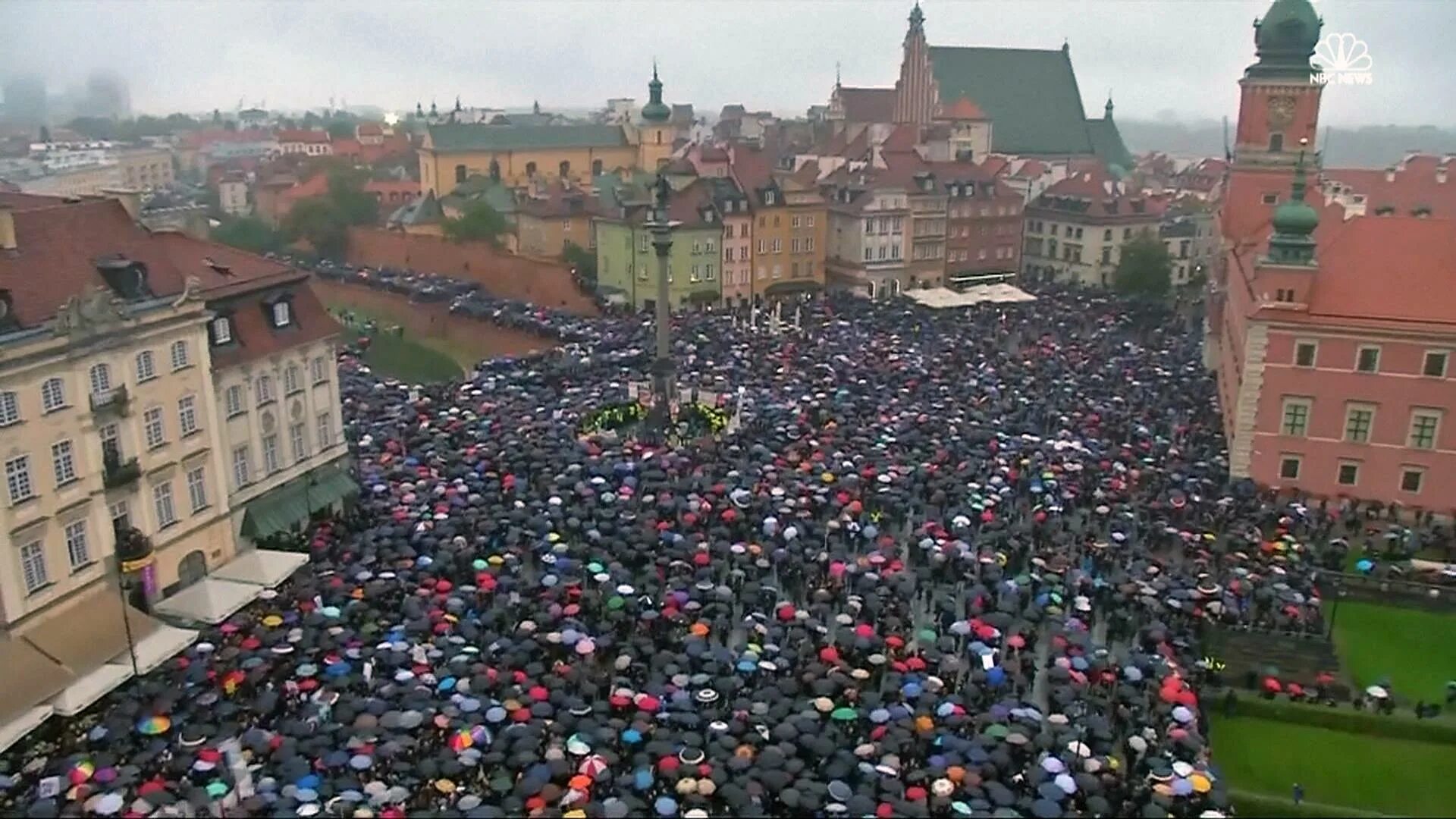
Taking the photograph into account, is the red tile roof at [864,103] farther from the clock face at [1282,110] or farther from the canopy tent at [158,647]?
the canopy tent at [158,647]

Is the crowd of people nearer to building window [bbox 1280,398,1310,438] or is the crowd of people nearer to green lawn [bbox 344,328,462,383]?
building window [bbox 1280,398,1310,438]

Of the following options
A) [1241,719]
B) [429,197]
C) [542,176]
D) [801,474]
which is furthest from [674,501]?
[542,176]

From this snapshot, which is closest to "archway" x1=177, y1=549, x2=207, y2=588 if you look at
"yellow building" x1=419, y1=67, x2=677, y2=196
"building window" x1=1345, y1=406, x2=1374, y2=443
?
"building window" x1=1345, y1=406, x2=1374, y2=443

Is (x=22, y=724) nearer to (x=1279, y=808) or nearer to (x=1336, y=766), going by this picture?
(x=1279, y=808)

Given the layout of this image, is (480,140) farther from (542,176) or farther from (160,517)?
(160,517)

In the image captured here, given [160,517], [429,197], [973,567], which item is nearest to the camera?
[160,517]
